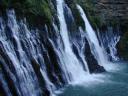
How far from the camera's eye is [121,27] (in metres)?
35.1

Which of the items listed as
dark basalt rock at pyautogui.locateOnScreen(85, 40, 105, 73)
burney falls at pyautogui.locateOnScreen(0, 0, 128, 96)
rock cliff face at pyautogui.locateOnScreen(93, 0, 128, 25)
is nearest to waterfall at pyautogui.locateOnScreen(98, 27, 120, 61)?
burney falls at pyautogui.locateOnScreen(0, 0, 128, 96)

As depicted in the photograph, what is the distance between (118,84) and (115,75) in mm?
2488

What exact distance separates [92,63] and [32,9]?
636cm

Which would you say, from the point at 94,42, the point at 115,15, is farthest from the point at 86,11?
the point at 115,15

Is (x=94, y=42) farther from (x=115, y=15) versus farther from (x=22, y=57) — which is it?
(x=22, y=57)

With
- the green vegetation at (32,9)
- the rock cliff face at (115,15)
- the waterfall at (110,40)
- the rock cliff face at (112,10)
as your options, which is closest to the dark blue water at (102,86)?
the green vegetation at (32,9)

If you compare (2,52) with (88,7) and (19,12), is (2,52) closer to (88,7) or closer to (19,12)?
(19,12)

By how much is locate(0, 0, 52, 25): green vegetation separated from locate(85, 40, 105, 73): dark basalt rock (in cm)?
444

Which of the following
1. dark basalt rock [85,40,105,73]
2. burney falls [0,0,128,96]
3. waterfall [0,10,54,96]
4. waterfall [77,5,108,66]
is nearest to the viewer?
waterfall [0,10,54,96]

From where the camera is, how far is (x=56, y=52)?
2392 cm

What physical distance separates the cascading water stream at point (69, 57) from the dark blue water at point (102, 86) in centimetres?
78

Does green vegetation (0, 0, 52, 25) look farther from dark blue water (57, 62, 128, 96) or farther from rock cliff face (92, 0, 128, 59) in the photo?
rock cliff face (92, 0, 128, 59)

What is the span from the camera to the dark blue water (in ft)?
71.6

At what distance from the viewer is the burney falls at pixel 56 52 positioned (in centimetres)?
2020
